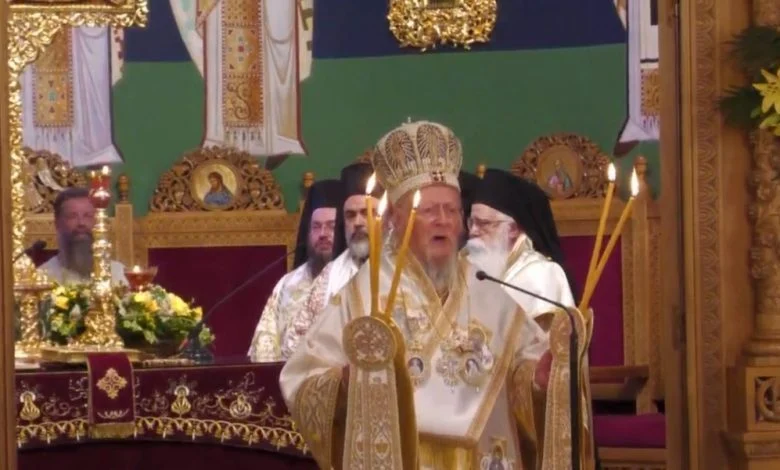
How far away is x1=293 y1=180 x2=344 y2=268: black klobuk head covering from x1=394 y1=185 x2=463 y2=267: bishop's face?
3.76 metres

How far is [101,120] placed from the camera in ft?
35.0

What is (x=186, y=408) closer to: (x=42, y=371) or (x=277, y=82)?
(x=42, y=371)

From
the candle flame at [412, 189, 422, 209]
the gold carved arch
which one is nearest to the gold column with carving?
the candle flame at [412, 189, 422, 209]

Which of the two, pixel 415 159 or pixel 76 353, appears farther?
pixel 76 353

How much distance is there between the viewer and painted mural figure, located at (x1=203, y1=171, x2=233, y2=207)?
10.7m

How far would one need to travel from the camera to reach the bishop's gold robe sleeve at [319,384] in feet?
17.0

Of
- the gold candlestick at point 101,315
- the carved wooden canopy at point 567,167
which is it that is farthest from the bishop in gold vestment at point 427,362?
the carved wooden canopy at point 567,167

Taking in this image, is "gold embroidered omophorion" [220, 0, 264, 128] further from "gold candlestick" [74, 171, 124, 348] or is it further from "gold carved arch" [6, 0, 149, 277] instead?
"gold candlestick" [74, 171, 124, 348]

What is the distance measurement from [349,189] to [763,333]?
3.39 meters

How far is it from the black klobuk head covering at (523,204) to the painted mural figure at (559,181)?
203 centimetres

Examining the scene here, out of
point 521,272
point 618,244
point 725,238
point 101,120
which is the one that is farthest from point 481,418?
point 101,120

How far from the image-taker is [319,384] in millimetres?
5188

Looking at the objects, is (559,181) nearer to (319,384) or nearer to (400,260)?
(319,384)

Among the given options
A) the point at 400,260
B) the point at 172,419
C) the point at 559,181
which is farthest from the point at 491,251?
the point at 400,260
